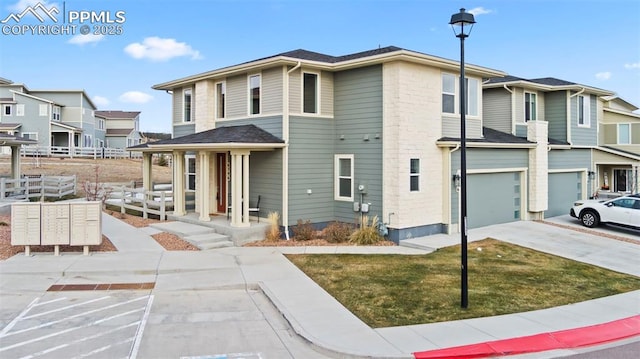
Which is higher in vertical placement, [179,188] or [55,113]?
[55,113]

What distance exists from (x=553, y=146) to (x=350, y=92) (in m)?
9.94

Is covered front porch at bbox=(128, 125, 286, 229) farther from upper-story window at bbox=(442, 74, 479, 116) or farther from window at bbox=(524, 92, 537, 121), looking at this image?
window at bbox=(524, 92, 537, 121)

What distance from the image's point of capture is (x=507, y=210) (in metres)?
18.6

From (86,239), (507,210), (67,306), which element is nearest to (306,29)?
(507,210)

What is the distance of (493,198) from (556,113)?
24.2 feet

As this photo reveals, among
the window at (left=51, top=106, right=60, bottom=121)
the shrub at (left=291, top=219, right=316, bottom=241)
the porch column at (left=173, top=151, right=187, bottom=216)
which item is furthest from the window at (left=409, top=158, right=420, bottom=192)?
the window at (left=51, top=106, right=60, bottom=121)

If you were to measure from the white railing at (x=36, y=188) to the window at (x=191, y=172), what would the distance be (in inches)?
287

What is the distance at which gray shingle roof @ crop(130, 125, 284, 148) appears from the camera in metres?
15.0

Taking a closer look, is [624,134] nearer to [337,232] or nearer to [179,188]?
[337,232]

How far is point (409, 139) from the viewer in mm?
15094

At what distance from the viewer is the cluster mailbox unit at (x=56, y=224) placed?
1192 centimetres

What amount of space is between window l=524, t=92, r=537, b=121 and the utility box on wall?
63.5 ft

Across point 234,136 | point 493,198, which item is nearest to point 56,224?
point 234,136

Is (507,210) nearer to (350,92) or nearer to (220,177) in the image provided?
(350,92)
